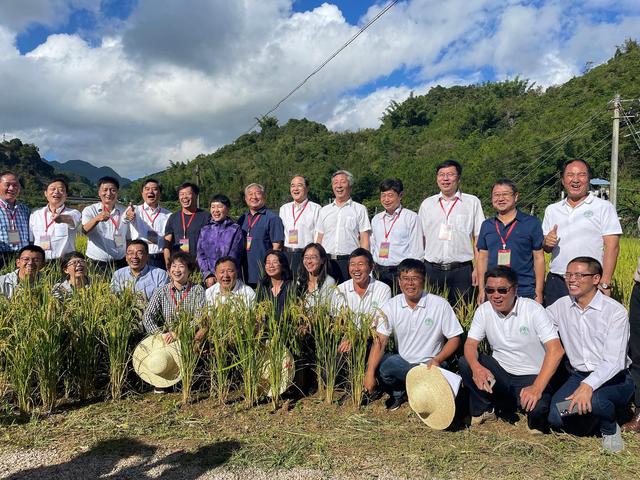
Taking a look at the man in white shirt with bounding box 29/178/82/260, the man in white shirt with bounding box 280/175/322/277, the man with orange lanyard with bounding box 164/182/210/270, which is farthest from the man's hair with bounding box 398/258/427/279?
the man in white shirt with bounding box 29/178/82/260

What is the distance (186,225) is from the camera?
516cm

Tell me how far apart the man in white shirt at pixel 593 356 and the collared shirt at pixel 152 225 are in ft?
13.0

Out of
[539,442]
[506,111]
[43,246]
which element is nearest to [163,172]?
[506,111]

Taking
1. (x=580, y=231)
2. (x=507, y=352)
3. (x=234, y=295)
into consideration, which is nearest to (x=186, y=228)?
(x=234, y=295)

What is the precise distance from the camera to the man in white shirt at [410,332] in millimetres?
3555

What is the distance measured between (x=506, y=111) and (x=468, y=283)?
125 feet

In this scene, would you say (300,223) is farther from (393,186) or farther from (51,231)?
(51,231)

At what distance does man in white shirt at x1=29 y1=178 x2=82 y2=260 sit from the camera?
15.9 ft

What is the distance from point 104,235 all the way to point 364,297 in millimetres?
2790

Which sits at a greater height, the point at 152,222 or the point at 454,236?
the point at 152,222

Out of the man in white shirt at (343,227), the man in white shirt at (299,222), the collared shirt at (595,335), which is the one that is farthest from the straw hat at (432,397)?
the man in white shirt at (299,222)

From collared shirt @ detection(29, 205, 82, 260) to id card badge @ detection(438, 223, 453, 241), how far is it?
11.8 ft

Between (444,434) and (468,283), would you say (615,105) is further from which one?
(444,434)

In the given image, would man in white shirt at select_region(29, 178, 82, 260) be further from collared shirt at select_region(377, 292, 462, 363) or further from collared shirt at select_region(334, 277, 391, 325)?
collared shirt at select_region(377, 292, 462, 363)
